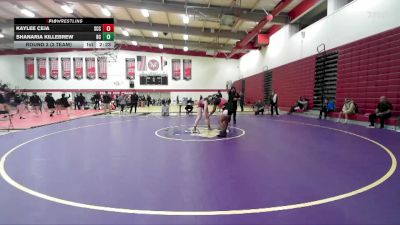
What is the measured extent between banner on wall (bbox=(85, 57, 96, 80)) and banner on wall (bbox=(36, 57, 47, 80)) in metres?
4.96

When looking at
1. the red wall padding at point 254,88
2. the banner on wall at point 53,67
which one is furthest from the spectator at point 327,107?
the banner on wall at point 53,67

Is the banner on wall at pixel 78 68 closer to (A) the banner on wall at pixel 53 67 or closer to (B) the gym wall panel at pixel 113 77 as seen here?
(B) the gym wall panel at pixel 113 77

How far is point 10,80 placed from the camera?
32625 mm

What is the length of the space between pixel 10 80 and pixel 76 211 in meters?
37.0

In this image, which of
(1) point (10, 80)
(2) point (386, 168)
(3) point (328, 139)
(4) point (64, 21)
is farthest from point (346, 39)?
(1) point (10, 80)

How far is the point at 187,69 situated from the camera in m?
33.6

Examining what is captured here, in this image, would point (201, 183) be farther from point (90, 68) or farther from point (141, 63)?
point (90, 68)

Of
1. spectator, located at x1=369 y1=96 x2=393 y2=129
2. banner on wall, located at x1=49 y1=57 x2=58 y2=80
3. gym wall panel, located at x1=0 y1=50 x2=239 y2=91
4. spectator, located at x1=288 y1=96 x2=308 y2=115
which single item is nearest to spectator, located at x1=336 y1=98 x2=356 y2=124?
spectator, located at x1=369 y1=96 x2=393 y2=129

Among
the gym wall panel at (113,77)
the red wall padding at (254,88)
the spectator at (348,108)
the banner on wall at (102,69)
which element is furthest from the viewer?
the banner on wall at (102,69)

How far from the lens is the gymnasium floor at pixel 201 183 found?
283 centimetres

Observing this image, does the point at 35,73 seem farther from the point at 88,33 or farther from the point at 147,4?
the point at 88,33

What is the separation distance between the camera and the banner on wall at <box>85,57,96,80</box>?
3250 centimetres
